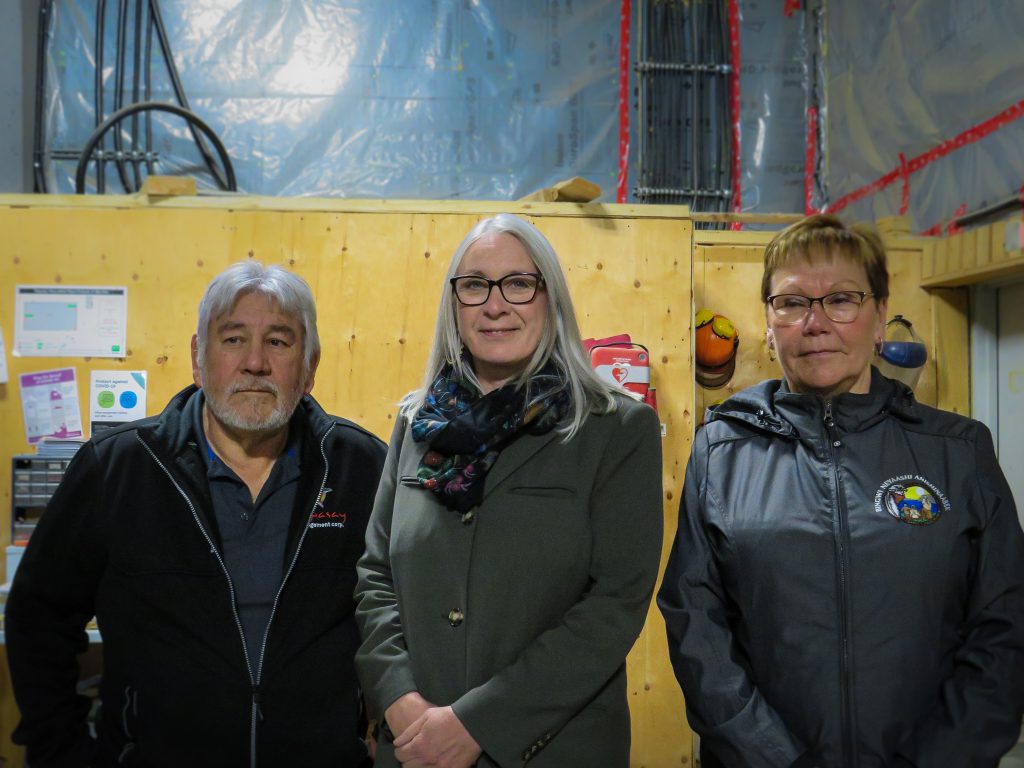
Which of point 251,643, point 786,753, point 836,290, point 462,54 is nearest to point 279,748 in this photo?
point 251,643

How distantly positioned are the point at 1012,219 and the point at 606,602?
212 cm

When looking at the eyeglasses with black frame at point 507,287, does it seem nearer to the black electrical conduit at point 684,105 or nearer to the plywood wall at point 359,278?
the plywood wall at point 359,278

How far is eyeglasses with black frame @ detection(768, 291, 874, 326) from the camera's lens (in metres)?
1.34

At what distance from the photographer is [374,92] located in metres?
3.59

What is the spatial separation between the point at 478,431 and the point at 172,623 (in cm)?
70

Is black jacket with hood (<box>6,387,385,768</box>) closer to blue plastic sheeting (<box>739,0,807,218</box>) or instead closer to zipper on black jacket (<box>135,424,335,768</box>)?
zipper on black jacket (<box>135,424,335,768</box>)

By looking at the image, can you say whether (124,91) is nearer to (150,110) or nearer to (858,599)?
(150,110)

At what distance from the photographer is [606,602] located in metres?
1.21

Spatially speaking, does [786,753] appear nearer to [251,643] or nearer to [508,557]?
[508,557]

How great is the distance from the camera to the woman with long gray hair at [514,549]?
3.87ft

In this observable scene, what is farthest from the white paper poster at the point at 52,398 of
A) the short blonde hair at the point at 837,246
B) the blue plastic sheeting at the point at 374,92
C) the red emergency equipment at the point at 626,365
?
the short blonde hair at the point at 837,246

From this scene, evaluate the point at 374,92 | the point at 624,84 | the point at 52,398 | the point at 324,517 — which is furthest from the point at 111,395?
the point at 624,84

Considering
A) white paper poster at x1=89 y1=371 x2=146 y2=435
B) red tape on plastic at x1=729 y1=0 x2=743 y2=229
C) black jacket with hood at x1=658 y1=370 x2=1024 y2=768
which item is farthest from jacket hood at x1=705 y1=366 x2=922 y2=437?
red tape on plastic at x1=729 y1=0 x2=743 y2=229

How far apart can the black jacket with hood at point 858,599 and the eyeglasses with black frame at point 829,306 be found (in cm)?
15
